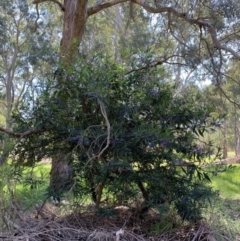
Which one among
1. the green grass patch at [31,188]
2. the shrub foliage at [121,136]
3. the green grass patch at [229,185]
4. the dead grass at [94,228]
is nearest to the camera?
the green grass patch at [31,188]

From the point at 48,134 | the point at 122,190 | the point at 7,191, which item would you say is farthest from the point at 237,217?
the point at 7,191

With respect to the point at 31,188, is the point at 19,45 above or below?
above

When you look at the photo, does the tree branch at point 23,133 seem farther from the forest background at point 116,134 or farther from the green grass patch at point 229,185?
the green grass patch at point 229,185

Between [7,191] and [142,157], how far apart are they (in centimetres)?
113

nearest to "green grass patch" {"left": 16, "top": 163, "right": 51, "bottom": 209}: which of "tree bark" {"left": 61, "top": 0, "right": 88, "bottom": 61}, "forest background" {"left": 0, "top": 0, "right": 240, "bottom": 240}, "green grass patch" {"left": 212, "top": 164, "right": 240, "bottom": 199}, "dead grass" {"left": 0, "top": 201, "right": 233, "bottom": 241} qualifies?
"forest background" {"left": 0, "top": 0, "right": 240, "bottom": 240}

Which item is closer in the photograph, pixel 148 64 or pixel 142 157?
pixel 142 157

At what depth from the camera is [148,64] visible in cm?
379

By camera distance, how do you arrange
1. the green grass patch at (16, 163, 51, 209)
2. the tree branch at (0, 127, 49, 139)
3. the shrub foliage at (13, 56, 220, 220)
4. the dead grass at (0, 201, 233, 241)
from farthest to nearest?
the tree branch at (0, 127, 49, 139) < the shrub foliage at (13, 56, 220, 220) < the dead grass at (0, 201, 233, 241) < the green grass patch at (16, 163, 51, 209)

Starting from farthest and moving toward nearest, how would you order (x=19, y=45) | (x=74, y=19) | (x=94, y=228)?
(x=19, y=45)
(x=74, y=19)
(x=94, y=228)

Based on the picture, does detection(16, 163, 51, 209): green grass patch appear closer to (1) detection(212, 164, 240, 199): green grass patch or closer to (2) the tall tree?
(1) detection(212, 164, 240, 199): green grass patch

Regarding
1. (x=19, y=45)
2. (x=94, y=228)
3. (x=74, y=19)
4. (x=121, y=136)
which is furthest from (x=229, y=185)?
(x=19, y=45)

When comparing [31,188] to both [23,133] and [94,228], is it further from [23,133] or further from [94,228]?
[94,228]

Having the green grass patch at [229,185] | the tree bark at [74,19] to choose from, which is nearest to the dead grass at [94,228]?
the green grass patch at [229,185]

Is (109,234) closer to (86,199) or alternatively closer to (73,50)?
(86,199)
